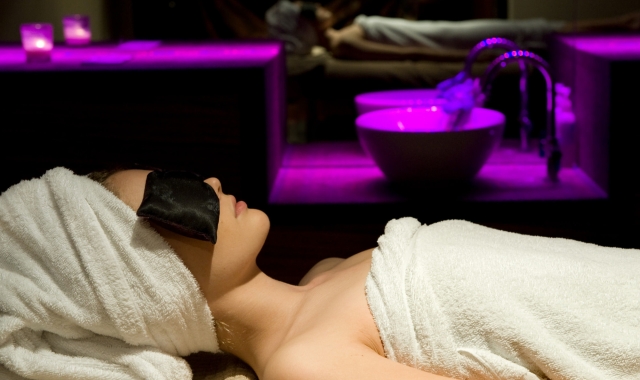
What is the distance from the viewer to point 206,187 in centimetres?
128

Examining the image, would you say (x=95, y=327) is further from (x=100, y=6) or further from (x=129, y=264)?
(x=100, y=6)

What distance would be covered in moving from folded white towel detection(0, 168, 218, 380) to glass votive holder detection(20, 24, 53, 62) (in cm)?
82

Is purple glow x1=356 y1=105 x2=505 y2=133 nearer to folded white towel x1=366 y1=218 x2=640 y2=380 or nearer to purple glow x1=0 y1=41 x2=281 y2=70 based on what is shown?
purple glow x1=0 y1=41 x2=281 y2=70

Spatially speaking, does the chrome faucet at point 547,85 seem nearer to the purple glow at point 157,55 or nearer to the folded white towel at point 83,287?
the purple glow at point 157,55

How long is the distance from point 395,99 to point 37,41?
3.04 ft

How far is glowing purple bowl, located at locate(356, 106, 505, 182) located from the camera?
1842mm

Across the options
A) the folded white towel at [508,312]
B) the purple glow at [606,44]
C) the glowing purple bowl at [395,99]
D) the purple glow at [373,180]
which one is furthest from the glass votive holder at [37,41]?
the purple glow at [606,44]

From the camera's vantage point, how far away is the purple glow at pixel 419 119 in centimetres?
196

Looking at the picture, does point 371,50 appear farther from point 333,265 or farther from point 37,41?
point 37,41

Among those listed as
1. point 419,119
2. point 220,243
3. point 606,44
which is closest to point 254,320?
point 220,243

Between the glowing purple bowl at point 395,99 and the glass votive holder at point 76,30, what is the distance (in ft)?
2.40

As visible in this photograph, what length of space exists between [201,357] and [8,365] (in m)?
0.37

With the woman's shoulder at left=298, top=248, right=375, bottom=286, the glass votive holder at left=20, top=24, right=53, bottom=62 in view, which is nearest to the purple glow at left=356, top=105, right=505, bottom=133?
the woman's shoulder at left=298, top=248, right=375, bottom=286

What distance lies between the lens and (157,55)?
1.97 metres
